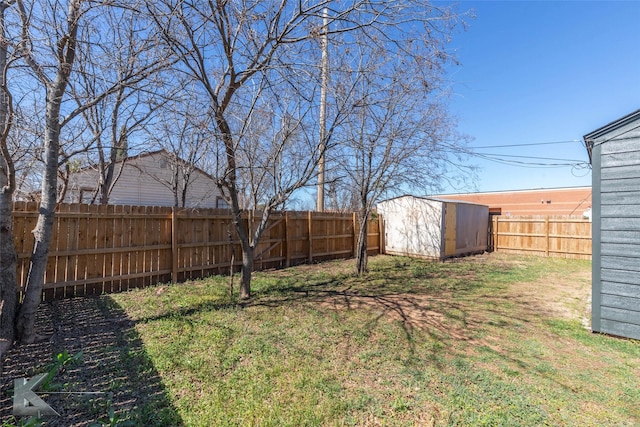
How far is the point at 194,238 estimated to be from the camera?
22.7ft

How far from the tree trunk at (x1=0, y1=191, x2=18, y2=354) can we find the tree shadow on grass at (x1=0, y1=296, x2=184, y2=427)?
24 centimetres

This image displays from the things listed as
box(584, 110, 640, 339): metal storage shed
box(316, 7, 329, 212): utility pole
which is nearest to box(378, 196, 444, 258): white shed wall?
box(316, 7, 329, 212): utility pole

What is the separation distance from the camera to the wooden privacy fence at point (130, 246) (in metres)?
5.02

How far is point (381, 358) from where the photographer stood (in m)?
3.21

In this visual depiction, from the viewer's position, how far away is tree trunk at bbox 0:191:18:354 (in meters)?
3.09

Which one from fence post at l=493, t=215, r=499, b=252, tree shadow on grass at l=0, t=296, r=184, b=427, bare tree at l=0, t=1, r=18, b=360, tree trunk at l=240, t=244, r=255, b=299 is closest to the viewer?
tree shadow on grass at l=0, t=296, r=184, b=427

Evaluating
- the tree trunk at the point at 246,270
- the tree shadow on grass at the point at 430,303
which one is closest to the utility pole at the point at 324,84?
the tree trunk at the point at 246,270

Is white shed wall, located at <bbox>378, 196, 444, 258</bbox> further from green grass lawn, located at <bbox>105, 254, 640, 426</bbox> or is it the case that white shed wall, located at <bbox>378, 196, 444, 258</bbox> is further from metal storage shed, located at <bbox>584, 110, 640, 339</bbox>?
metal storage shed, located at <bbox>584, 110, 640, 339</bbox>

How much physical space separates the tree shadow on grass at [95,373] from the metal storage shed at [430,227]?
31.8 ft

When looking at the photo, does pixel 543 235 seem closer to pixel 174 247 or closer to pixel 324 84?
pixel 324 84

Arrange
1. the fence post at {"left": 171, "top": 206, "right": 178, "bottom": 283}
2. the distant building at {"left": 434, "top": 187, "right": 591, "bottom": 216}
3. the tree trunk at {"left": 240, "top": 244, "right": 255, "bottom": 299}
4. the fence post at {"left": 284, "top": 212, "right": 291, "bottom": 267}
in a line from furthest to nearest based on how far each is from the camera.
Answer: the distant building at {"left": 434, "top": 187, "right": 591, "bottom": 216}, the fence post at {"left": 284, "top": 212, "right": 291, "bottom": 267}, the fence post at {"left": 171, "top": 206, "right": 178, "bottom": 283}, the tree trunk at {"left": 240, "top": 244, "right": 255, "bottom": 299}

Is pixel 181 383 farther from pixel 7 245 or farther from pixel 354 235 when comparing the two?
pixel 354 235

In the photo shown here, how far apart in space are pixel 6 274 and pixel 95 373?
4.91 feet

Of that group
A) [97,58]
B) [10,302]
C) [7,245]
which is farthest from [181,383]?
[97,58]
